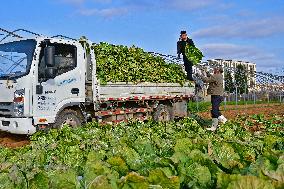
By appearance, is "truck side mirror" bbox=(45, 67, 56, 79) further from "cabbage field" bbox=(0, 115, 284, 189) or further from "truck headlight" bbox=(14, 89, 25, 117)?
"cabbage field" bbox=(0, 115, 284, 189)

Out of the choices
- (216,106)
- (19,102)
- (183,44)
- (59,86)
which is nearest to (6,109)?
(19,102)

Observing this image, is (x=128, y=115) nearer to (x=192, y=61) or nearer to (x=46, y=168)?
(x=192, y=61)

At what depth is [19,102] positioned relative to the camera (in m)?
11.6

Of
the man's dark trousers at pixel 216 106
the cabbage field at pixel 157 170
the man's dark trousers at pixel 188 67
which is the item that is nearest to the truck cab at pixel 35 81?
the man's dark trousers at pixel 216 106

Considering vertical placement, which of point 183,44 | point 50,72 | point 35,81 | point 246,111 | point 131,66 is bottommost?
point 246,111

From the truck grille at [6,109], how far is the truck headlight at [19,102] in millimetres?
227

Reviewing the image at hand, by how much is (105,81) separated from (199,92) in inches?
279

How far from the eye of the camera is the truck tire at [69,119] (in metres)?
12.3

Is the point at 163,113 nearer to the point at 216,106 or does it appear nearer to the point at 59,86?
the point at 216,106

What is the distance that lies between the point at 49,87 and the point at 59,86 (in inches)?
11.8

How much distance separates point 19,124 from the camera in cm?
1168

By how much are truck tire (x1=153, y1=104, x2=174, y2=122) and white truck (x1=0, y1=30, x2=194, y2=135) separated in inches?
96.4

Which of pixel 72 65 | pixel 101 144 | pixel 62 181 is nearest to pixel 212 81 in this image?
pixel 72 65

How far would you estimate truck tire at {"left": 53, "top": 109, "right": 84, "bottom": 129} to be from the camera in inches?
485
